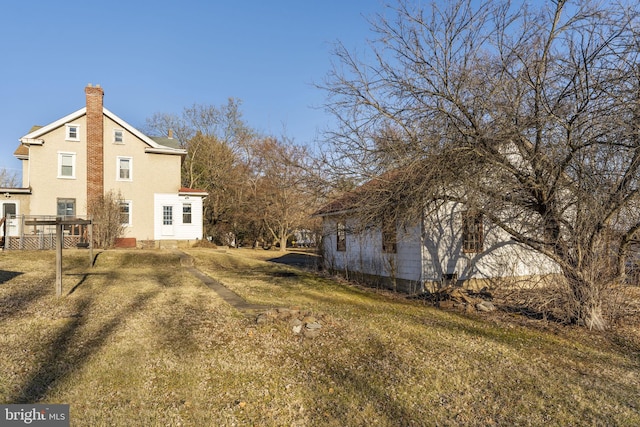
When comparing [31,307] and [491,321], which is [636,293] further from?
[31,307]

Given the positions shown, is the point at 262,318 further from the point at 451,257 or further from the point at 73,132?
the point at 73,132

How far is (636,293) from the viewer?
851cm

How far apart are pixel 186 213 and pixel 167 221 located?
1202mm

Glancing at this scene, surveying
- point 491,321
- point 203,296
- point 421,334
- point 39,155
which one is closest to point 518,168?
point 491,321

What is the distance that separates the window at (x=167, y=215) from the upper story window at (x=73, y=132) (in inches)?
241

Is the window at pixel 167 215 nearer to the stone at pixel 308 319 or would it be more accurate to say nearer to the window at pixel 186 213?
the window at pixel 186 213

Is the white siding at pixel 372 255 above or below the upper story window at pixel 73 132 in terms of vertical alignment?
below

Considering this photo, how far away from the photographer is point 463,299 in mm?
10703

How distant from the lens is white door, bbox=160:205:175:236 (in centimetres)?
2433

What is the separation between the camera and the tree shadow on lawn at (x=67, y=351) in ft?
14.4

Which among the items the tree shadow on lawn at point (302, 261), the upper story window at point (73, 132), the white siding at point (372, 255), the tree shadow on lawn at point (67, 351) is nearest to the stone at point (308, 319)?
the white siding at point (372, 255)

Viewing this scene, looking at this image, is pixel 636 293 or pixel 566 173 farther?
pixel 636 293

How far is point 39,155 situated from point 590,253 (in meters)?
25.4

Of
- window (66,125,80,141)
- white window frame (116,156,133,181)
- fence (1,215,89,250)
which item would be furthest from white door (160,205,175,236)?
window (66,125,80,141)
